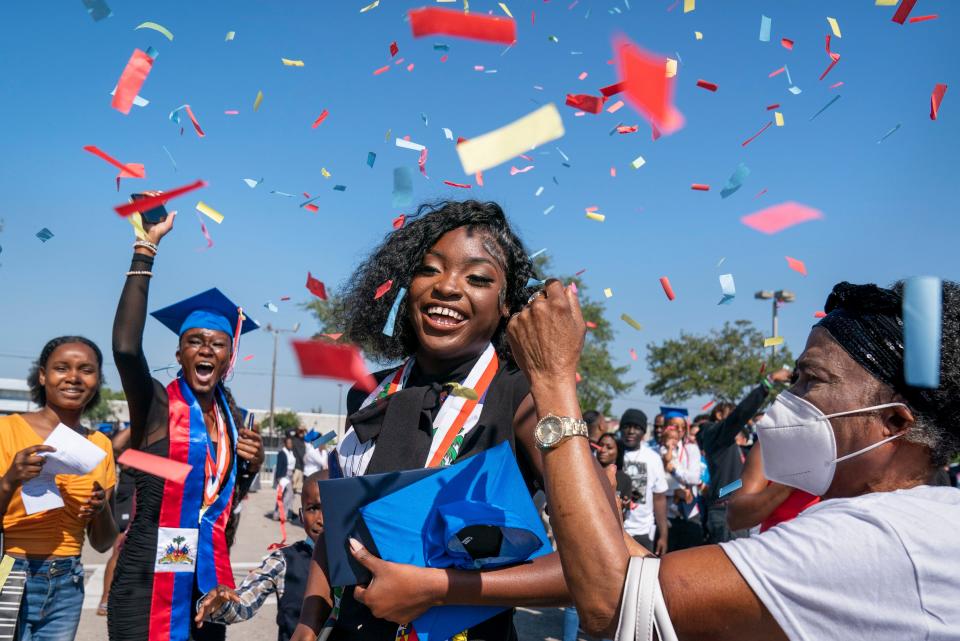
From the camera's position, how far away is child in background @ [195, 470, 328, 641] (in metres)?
3.73

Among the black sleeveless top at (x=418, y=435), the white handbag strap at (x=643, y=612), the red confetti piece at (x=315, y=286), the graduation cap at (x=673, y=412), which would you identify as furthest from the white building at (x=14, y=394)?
the white handbag strap at (x=643, y=612)

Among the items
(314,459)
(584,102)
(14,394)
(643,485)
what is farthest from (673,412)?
(14,394)

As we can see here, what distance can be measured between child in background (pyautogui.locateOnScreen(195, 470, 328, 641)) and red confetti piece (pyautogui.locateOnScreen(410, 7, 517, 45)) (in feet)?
7.30

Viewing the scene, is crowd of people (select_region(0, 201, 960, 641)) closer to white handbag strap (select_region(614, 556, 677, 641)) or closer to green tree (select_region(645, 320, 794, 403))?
white handbag strap (select_region(614, 556, 677, 641))

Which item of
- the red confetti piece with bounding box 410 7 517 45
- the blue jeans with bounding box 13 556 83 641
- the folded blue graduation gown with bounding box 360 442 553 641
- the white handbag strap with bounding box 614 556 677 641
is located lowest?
the blue jeans with bounding box 13 556 83 641

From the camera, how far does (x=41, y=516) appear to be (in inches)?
157

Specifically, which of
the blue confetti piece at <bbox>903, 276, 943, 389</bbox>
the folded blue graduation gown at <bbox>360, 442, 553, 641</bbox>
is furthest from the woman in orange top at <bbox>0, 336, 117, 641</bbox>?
the blue confetti piece at <bbox>903, 276, 943, 389</bbox>

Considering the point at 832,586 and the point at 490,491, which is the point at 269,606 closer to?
the point at 490,491

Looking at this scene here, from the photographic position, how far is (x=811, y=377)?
6.45 ft

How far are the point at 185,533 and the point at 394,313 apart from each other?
189 cm

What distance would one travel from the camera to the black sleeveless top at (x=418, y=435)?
7.14 feet

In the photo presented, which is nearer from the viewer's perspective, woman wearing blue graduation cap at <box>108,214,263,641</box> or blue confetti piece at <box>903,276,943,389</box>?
blue confetti piece at <box>903,276,943,389</box>

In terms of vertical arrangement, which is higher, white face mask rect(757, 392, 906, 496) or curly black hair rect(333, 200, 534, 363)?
curly black hair rect(333, 200, 534, 363)

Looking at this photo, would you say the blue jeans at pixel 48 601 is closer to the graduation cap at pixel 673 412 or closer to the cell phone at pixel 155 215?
the cell phone at pixel 155 215
